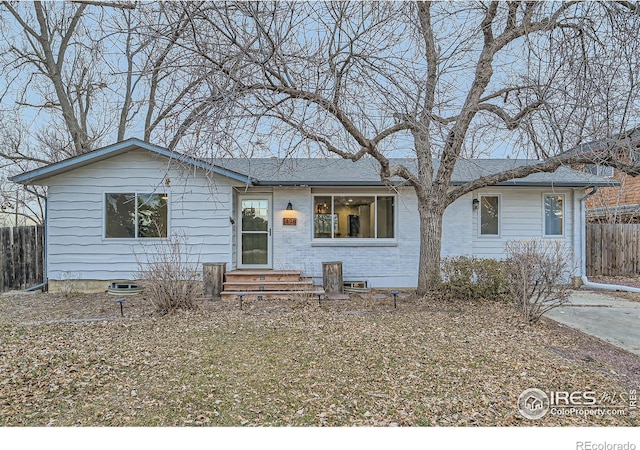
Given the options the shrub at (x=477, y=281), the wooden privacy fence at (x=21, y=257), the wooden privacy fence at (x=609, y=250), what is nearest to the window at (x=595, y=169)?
the wooden privacy fence at (x=609, y=250)

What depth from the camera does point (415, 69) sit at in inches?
195

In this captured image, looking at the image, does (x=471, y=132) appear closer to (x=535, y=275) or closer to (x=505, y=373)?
(x=535, y=275)

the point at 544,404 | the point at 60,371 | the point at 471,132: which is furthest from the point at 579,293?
the point at 60,371

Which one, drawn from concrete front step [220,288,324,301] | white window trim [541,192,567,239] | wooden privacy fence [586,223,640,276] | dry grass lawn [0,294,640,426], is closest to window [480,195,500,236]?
white window trim [541,192,567,239]

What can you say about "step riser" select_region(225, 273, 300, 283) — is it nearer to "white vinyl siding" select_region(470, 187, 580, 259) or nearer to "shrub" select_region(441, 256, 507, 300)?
"shrub" select_region(441, 256, 507, 300)

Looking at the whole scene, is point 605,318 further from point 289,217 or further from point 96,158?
point 96,158

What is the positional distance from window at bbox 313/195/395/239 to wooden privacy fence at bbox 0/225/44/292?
7.63 m

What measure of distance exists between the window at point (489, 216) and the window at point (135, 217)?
27.2ft

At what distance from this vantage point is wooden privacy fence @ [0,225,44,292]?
341 inches

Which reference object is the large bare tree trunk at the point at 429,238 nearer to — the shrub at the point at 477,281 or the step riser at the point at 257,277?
the shrub at the point at 477,281

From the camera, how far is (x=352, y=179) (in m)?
8.91

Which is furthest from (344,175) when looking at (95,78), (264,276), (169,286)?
(95,78)

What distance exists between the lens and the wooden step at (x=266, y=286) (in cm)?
794
